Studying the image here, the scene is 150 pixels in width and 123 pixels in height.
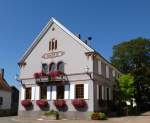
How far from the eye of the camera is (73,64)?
33781mm

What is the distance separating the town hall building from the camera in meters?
32.5

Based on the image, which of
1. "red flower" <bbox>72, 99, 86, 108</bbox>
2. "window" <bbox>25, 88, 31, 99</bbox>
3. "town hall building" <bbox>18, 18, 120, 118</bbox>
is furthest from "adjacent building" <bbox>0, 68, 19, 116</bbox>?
"red flower" <bbox>72, 99, 86, 108</bbox>

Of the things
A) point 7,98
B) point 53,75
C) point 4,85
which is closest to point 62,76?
point 53,75

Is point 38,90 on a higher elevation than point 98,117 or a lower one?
higher

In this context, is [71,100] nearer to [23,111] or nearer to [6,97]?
[23,111]

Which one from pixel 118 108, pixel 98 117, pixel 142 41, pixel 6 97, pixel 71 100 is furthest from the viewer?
pixel 142 41

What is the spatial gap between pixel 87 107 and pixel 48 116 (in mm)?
4307

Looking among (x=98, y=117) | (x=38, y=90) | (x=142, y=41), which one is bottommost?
(x=98, y=117)

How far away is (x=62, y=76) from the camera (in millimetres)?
33812

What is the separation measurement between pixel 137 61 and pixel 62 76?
2545 cm

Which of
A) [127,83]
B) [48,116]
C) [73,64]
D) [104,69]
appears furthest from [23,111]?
[127,83]

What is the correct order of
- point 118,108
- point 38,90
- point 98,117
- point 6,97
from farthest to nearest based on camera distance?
point 6,97 < point 118,108 < point 38,90 < point 98,117

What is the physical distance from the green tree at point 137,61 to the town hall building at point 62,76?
15.7m

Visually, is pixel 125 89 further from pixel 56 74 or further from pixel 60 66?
pixel 56 74
